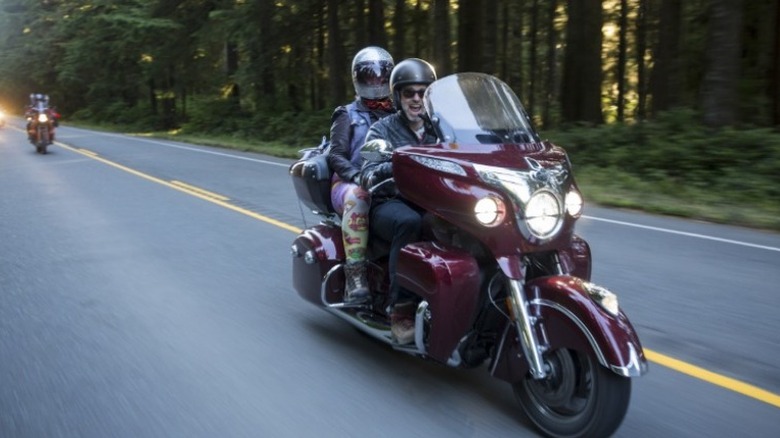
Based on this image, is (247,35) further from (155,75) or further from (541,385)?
(541,385)

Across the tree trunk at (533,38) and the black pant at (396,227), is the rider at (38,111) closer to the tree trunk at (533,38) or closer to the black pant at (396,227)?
the tree trunk at (533,38)

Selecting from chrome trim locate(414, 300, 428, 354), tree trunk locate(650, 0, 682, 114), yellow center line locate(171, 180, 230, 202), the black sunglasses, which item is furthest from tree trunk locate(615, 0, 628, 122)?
chrome trim locate(414, 300, 428, 354)

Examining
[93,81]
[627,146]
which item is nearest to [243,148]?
[627,146]

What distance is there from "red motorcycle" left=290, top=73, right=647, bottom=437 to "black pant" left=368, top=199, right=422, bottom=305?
0.30 ft

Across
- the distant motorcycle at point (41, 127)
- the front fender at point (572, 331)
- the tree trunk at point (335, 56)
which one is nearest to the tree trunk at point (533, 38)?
the tree trunk at point (335, 56)

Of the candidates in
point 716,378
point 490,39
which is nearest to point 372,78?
point 716,378

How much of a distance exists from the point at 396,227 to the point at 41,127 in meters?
Result: 20.3

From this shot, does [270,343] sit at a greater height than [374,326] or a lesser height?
lesser

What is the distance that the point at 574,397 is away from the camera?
→ 3.44 m

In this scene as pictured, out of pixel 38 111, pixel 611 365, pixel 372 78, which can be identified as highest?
pixel 38 111

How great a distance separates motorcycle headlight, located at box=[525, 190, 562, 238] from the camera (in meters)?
3.47

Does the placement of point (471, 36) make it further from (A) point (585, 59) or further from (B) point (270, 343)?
(B) point (270, 343)

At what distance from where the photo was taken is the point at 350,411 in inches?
151

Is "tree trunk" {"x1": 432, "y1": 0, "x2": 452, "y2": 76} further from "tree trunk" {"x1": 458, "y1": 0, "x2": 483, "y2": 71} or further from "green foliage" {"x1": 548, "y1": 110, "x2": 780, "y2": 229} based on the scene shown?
"green foliage" {"x1": 548, "y1": 110, "x2": 780, "y2": 229}
